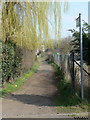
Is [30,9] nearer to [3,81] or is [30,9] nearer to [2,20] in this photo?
[2,20]

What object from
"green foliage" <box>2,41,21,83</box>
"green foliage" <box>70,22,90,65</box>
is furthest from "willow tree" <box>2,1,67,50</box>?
"green foliage" <box>70,22,90,65</box>

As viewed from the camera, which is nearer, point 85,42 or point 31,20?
point 85,42

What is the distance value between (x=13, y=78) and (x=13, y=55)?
151 cm

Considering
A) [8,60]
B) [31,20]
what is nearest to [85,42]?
[31,20]

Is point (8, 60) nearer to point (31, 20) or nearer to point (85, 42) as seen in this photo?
point (31, 20)

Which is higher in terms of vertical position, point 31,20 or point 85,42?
point 31,20

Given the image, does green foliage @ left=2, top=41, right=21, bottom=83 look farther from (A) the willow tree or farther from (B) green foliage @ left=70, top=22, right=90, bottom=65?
(B) green foliage @ left=70, top=22, right=90, bottom=65

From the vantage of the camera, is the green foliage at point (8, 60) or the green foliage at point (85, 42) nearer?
the green foliage at point (85, 42)

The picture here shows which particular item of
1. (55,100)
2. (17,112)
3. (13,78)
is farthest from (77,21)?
(13,78)

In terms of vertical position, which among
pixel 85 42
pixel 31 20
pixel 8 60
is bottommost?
pixel 8 60

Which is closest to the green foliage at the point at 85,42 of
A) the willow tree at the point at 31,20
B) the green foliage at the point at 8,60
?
the willow tree at the point at 31,20

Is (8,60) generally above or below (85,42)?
below

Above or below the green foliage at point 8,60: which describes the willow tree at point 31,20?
above

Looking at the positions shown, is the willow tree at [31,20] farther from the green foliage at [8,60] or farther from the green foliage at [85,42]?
the green foliage at [85,42]
